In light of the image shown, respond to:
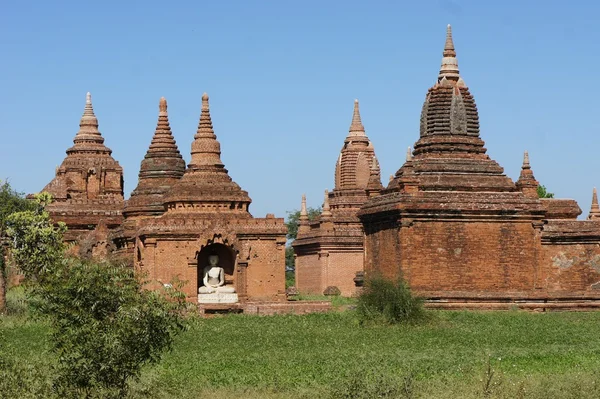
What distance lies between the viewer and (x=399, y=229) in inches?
1319

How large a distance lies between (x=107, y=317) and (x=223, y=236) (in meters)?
16.9

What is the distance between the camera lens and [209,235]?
36656mm

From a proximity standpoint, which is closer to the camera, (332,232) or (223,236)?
(223,236)

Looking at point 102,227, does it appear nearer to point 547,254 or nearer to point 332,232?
point 332,232

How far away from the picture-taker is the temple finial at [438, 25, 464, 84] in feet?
120

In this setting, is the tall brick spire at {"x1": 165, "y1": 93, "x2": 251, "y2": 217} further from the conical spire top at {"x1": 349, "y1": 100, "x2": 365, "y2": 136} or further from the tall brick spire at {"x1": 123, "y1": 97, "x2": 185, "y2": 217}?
the conical spire top at {"x1": 349, "y1": 100, "x2": 365, "y2": 136}

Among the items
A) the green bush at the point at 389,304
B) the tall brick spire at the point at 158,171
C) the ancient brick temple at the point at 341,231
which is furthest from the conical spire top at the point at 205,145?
the ancient brick temple at the point at 341,231

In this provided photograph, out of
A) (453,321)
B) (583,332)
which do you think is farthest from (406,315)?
(583,332)

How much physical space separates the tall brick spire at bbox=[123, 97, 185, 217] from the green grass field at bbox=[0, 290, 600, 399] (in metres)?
9.97

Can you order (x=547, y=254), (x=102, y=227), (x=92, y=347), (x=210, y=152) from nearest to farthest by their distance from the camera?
(x=92, y=347) → (x=547, y=254) → (x=210, y=152) → (x=102, y=227)

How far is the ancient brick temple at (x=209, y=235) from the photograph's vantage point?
121 feet

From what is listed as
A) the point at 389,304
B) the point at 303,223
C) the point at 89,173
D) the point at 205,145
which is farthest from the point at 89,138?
the point at 389,304

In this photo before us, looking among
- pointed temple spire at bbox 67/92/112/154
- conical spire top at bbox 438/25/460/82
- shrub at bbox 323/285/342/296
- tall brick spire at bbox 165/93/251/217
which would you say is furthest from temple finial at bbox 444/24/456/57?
pointed temple spire at bbox 67/92/112/154

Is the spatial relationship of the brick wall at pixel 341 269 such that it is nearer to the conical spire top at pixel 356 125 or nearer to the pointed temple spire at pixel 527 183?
the conical spire top at pixel 356 125
